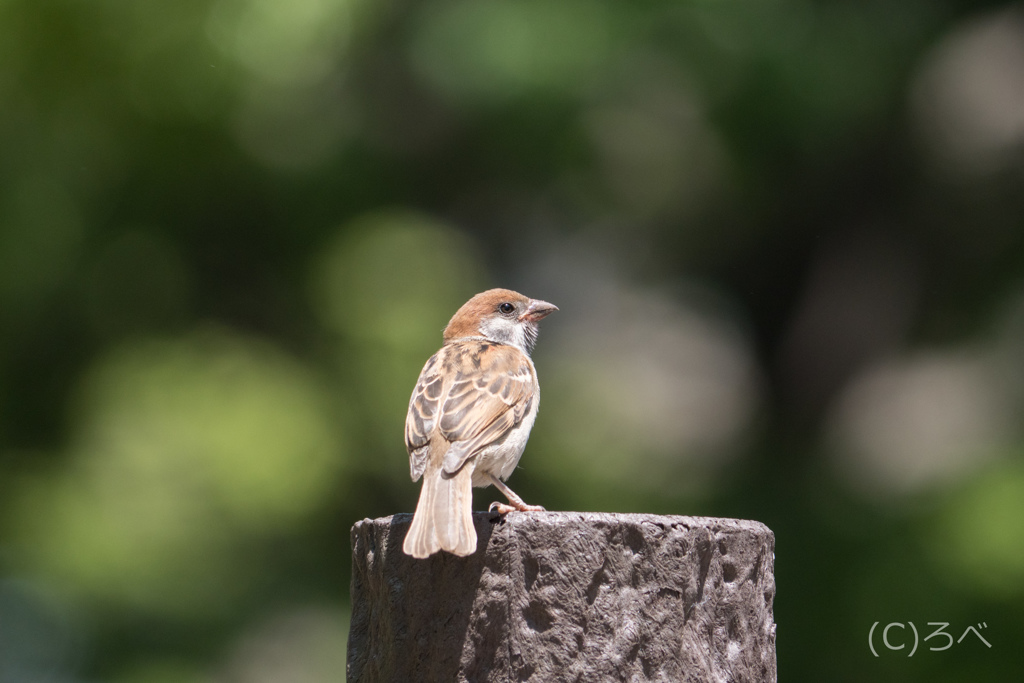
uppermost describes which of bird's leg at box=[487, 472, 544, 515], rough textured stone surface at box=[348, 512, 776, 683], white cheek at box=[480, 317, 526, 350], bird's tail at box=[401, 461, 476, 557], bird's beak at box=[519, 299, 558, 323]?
bird's beak at box=[519, 299, 558, 323]

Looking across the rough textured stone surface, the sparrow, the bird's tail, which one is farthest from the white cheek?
the rough textured stone surface

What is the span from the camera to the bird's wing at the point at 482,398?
3.33m

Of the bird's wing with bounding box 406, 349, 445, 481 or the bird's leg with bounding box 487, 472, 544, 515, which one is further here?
the bird's wing with bounding box 406, 349, 445, 481

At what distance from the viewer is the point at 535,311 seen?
4801 millimetres

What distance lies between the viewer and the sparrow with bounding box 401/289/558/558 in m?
2.50

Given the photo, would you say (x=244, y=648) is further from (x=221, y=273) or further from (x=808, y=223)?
(x=808, y=223)

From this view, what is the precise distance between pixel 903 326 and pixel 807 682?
2508mm

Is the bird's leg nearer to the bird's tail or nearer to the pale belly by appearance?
the pale belly

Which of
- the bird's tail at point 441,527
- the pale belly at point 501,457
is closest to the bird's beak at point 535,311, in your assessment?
the pale belly at point 501,457

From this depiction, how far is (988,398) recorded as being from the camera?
6195mm

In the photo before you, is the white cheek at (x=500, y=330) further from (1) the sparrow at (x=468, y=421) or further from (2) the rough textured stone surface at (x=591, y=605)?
(2) the rough textured stone surface at (x=591, y=605)

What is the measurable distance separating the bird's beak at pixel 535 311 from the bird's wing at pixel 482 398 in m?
0.49

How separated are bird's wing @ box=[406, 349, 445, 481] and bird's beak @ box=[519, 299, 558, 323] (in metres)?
0.86

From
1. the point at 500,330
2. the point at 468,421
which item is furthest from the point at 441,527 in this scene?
the point at 500,330
